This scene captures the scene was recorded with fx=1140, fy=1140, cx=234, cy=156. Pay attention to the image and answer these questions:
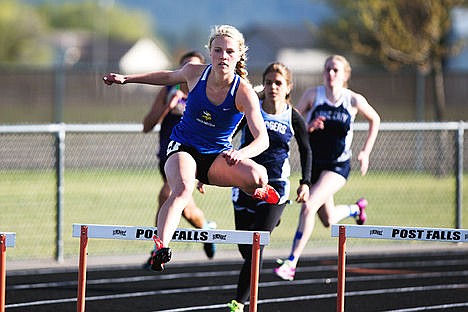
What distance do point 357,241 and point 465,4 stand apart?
14.8 meters

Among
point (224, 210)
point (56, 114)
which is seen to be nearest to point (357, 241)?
point (224, 210)

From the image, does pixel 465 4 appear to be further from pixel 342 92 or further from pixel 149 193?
pixel 342 92

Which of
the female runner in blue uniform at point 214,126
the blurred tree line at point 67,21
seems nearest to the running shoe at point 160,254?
the female runner in blue uniform at point 214,126

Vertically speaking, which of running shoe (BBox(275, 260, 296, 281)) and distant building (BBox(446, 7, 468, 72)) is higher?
distant building (BBox(446, 7, 468, 72))

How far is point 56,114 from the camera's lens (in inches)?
1065

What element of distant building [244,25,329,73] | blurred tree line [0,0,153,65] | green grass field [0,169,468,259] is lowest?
green grass field [0,169,468,259]

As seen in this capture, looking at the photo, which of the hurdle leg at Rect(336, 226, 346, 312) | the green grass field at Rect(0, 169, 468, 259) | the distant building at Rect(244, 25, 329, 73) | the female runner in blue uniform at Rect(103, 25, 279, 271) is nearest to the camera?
the hurdle leg at Rect(336, 226, 346, 312)

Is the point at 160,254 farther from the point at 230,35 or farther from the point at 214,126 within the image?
the point at 230,35

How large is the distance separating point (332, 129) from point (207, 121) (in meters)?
3.32

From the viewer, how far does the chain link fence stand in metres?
13.9

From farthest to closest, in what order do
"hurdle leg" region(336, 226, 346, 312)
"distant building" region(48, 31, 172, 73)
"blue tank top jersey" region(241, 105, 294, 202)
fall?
"distant building" region(48, 31, 172, 73) → "blue tank top jersey" region(241, 105, 294, 202) → "hurdle leg" region(336, 226, 346, 312)

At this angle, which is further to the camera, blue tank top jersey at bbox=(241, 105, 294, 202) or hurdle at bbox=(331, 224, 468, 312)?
blue tank top jersey at bbox=(241, 105, 294, 202)

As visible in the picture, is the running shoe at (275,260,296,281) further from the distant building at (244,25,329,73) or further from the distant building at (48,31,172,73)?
the distant building at (48,31,172,73)

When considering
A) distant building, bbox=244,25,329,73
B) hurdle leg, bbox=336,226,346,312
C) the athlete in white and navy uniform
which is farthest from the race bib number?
distant building, bbox=244,25,329,73
